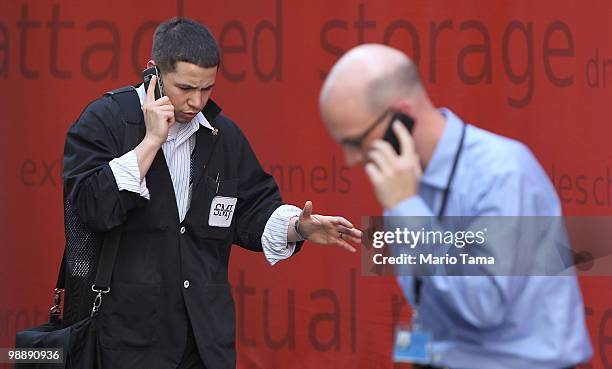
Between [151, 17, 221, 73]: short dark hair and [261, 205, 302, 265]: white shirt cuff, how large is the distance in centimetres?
59

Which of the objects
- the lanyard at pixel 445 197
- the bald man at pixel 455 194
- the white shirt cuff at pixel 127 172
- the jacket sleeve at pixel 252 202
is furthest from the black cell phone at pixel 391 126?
the jacket sleeve at pixel 252 202

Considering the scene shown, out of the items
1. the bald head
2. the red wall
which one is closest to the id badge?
the bald head

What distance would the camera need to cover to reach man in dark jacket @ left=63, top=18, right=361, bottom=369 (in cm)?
334

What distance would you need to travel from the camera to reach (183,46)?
135 inches

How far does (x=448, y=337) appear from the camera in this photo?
92.2 inches

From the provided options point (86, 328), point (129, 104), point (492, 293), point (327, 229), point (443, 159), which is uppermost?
point (129, 104)

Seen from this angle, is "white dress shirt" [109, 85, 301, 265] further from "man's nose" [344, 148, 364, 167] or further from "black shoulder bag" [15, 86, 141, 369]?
"man's nose" [344, 148, 364, 167]

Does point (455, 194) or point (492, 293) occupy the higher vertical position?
point (455, 194)

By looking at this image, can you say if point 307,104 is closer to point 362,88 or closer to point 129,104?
point 129,104

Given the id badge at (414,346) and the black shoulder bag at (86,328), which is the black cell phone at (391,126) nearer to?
the id badge at (414,346)

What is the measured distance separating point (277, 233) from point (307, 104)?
4.06 ft

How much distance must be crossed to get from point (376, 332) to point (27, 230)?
1659 millimetres

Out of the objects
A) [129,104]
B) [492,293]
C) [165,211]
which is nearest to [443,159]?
[492,293]

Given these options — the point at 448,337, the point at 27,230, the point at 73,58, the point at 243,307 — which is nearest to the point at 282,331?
the point at 243,307
